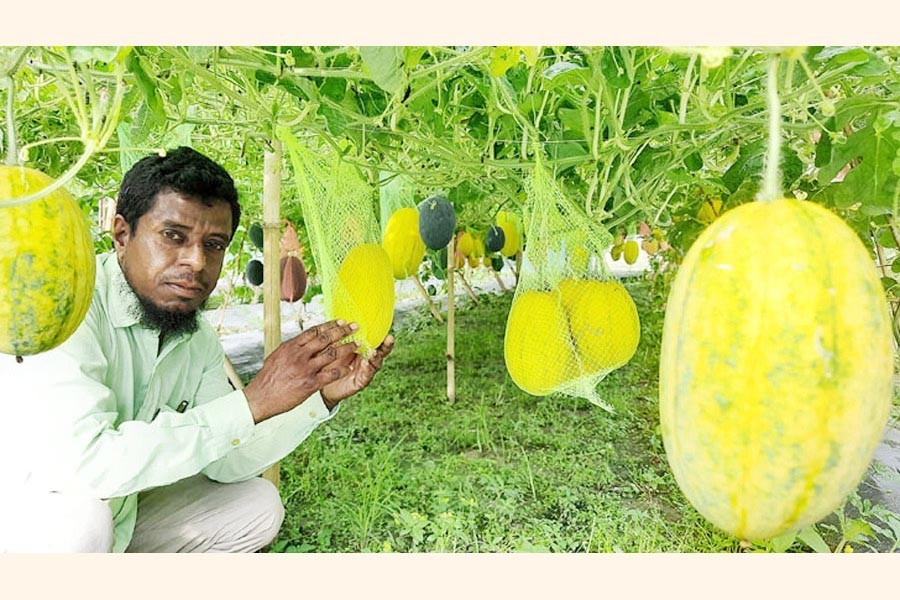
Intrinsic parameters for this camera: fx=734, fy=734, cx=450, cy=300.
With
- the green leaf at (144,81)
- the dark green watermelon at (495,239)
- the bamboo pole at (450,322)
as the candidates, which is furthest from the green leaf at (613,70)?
the bamboo pole at (450,322)

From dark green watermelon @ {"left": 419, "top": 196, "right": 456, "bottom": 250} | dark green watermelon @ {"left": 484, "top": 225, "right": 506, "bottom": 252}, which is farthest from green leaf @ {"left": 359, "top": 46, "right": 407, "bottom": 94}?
dark green watermelon @ {"left": 484, "top": 225, "right": 506, "bottom": 252}

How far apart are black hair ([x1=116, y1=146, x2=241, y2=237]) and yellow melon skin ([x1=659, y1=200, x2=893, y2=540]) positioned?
48.7 inches

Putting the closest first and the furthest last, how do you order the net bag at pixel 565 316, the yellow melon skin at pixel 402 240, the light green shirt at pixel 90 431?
the light green shirt at pixel 90 431
the net bag at pixel 565 316
the yellow melon skin at pixel 402 240

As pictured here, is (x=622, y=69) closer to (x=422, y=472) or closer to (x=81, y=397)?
(x=81, y=397)

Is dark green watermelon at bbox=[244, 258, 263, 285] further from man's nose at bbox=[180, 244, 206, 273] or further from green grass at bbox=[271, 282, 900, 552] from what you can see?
man's nose at bbox=[180, 244, 206, 273]

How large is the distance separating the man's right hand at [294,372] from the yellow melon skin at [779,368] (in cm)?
93

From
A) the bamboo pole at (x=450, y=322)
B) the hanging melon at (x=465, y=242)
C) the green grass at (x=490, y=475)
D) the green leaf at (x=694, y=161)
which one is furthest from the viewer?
the hanging melon at (x=465, y=242)

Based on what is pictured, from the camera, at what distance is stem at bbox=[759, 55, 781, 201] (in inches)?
26.2

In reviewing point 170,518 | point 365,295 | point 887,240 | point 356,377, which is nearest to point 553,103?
point 365,295

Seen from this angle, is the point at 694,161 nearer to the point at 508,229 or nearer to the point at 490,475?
the point at 490,475

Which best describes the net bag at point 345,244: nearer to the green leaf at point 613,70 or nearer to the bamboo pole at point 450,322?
the green leaf at point 613,70

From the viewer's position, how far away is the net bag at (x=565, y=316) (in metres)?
1.70

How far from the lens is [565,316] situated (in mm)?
1730
